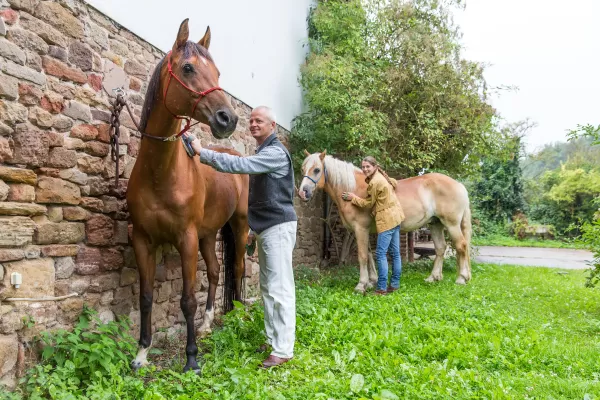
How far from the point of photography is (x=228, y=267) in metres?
5.08

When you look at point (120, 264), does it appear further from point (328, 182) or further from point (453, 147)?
point (453, 147)

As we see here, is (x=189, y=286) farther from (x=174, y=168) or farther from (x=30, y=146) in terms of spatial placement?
(x=30, y=146)

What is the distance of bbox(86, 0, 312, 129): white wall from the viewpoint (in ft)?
13.8

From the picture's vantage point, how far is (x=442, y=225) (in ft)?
27.7

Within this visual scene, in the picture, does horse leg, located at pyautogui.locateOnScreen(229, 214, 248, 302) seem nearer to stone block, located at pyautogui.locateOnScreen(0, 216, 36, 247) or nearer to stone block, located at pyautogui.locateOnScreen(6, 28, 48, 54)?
stone block, located at pyautogui.locateOnScreen(0, 216, 36, 247)

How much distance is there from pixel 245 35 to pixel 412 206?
403cm

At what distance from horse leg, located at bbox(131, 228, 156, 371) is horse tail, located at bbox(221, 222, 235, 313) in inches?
66.8

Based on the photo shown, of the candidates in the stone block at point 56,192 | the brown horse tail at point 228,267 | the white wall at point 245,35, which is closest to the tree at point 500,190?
the white wall at point 245,35

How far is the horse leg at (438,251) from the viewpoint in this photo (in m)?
7.89

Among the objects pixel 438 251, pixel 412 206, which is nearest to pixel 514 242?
pixel 438 251

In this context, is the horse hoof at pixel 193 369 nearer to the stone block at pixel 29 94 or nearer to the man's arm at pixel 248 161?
the man's arm at pixel 248 161

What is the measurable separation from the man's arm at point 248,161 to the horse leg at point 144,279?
83cm

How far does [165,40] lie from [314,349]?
346cm

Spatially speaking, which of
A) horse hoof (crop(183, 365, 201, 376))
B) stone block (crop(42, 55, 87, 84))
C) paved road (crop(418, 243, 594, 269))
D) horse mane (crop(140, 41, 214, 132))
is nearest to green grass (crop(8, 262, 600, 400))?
horse hoof (crop(183, 365, 201, 376))
